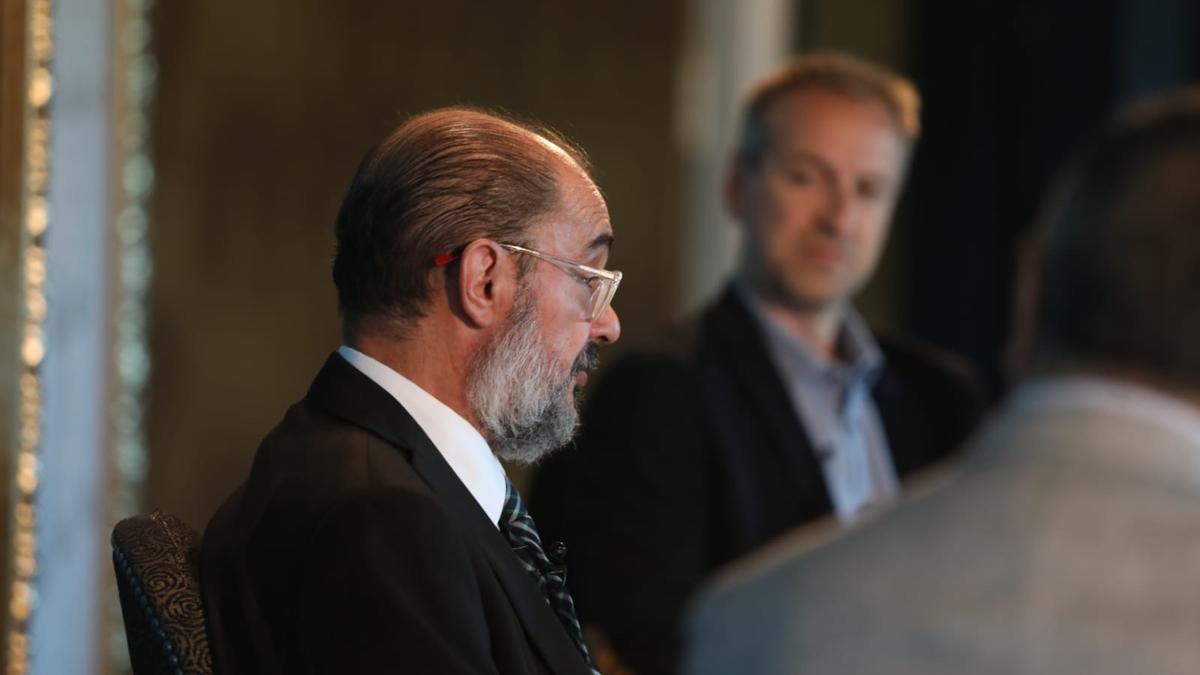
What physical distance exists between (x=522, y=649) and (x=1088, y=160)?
79 centimetres

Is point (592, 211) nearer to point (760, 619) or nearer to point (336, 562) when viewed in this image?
point (336, 562)

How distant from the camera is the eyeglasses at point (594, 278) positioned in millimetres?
1756

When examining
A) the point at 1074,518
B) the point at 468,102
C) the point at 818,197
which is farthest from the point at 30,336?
the point at 1074,518

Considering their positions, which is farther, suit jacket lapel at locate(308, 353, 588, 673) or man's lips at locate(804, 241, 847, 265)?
man's lips at locate(804, 241, 847, 265)

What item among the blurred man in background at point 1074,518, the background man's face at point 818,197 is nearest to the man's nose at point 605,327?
the blurred man in background at point 1074,518

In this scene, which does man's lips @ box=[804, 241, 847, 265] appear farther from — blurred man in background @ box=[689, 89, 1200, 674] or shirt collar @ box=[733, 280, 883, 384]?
blurred man in background @ box=[689, 89, 1200, 674]

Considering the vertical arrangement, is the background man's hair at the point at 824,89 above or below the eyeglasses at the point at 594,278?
below

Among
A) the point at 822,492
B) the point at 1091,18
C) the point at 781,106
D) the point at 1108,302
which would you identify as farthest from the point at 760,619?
the point at 1091,18

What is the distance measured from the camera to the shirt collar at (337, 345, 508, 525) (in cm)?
172

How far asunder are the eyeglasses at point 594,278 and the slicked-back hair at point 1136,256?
0.75m

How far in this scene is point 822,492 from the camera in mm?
3055

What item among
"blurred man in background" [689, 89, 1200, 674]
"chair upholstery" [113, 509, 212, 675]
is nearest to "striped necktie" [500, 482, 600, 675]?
"chair upholstery" [113, 509, 212, 675]

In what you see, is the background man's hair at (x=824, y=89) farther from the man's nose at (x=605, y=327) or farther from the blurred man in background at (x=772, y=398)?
the man's nose at (x=605, y=327)

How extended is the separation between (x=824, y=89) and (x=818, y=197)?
22cm
